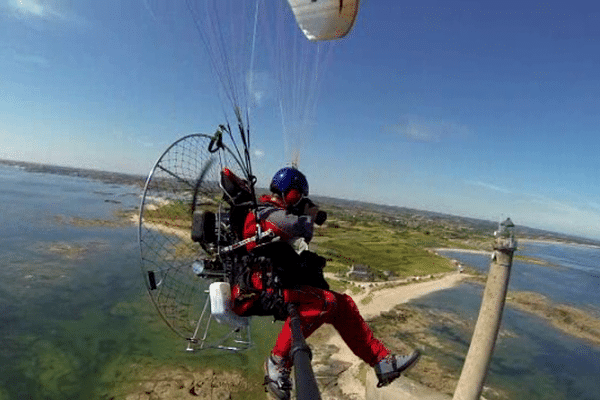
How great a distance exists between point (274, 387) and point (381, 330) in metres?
20.3

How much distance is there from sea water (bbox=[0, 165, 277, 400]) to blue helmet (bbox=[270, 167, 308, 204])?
9489 millimetres

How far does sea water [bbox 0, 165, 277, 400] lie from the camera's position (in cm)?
1485

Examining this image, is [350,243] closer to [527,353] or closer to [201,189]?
[527,353]

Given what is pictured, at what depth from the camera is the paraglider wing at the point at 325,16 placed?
4.86 meters

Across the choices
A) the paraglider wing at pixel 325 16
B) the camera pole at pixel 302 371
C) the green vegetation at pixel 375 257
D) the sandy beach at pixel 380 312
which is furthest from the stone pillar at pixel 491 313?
the green vegetation at pixel 375 257

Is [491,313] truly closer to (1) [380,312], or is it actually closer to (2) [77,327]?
(1) [380,312]

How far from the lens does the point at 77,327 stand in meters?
19.1

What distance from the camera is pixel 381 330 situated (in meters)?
22.8

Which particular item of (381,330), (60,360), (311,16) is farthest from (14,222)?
(311,16)

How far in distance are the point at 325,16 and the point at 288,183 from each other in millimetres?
2277

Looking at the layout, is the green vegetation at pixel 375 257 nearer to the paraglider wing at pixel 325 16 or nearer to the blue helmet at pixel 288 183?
the paraglider wing at pixel 325 16

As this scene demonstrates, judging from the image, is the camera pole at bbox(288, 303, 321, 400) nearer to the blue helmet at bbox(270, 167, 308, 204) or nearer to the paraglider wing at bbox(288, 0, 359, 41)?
the blue helmet at bbox(270, 167, 308, 204)

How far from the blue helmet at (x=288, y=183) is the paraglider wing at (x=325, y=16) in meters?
2.05

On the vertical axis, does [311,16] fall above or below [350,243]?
above
